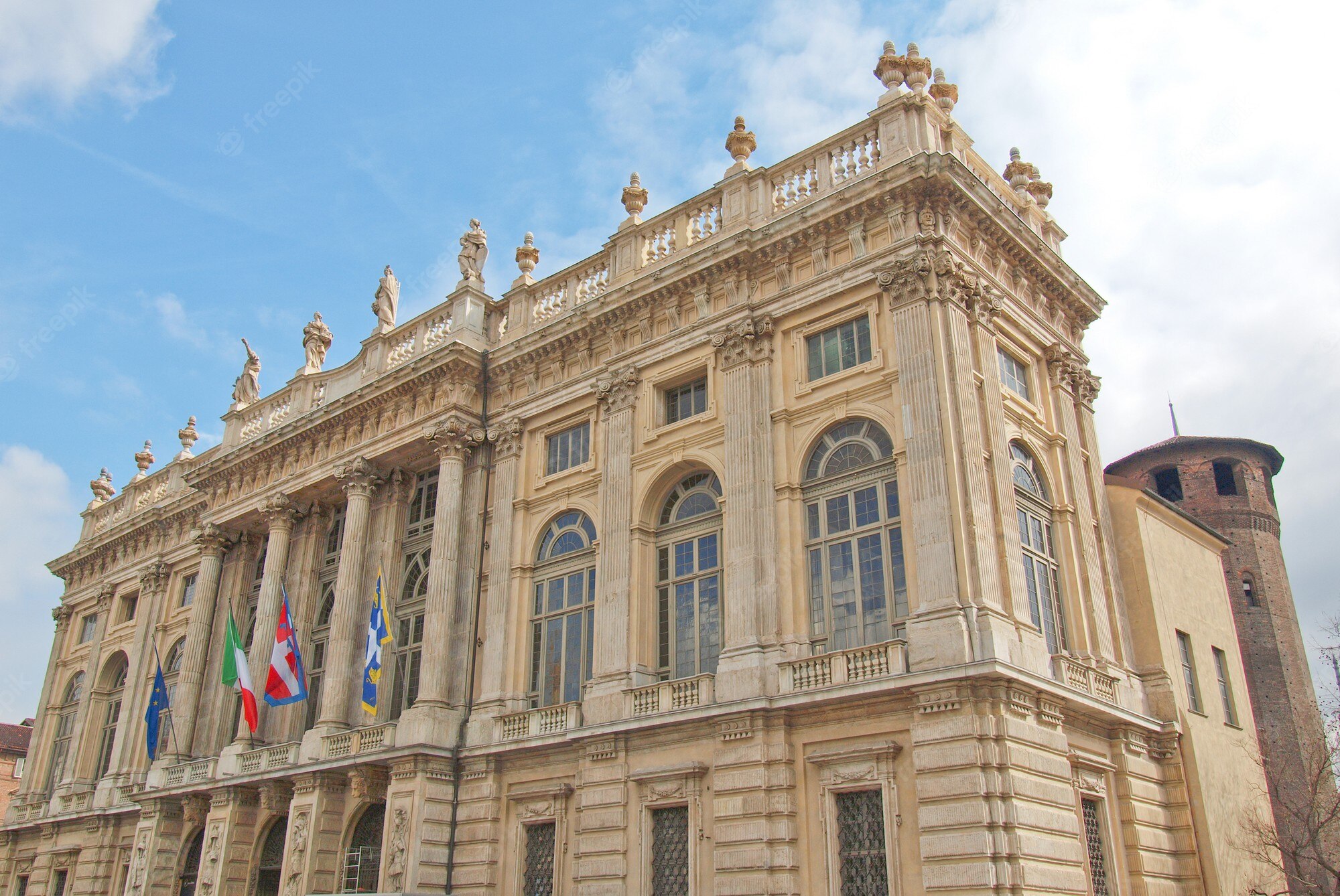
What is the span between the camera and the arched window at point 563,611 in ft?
79.3

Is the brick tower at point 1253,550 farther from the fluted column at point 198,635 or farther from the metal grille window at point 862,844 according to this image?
the fluted column at point 198,635

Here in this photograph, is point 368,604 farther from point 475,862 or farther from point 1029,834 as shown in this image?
point 1029,834

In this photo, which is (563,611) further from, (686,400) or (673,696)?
(686,400)

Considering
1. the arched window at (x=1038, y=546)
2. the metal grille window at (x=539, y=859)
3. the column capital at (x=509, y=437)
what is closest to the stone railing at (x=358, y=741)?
the metal grille window at (x=539, y=859)

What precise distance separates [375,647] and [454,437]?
5.33 m

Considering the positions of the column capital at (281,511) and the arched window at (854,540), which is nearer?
the arched window at (854,540)

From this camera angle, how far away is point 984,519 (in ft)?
62.6

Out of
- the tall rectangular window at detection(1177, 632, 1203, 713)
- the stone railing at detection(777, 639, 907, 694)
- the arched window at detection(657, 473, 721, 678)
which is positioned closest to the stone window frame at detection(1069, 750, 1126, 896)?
the stone railing at detection(777, 639, 907, 694)

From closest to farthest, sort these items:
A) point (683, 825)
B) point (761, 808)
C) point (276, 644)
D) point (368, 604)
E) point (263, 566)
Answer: point (761, 808)
point (683, 825)
point (276, 644)
point (368, 604)
point (263, 566)

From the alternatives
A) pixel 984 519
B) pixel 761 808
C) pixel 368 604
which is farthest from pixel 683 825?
pixel 368 604

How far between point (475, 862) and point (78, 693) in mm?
24674

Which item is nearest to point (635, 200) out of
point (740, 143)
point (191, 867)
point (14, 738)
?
point (740, 143)

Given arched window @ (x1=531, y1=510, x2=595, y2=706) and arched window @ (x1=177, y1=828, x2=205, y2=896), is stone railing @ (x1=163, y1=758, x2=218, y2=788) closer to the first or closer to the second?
arched window @ (x1=177, y1=828, x2=205, y2=896)

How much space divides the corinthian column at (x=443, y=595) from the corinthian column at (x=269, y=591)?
5324 mm
